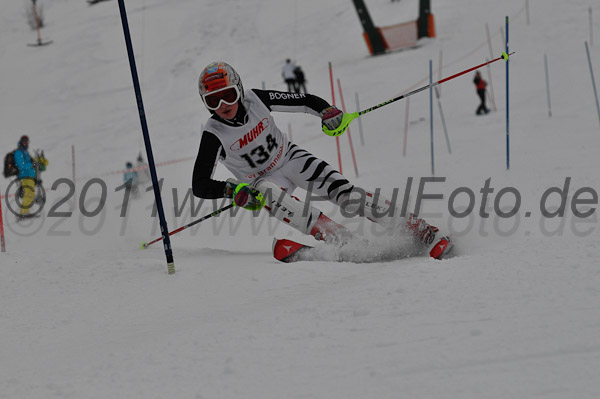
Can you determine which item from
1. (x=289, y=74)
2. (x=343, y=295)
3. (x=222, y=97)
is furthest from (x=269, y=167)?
(x=289, y=74)

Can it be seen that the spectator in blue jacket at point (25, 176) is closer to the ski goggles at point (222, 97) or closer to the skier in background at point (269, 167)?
the skier in background at point (269, 167)

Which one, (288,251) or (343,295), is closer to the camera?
(343,295)

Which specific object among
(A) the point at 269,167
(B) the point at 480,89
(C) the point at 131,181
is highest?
(B) the point at 480,89

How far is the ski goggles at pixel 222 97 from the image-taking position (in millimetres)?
4395

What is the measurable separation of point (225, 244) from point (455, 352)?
462cm

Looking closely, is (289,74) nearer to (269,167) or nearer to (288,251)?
(269,167)

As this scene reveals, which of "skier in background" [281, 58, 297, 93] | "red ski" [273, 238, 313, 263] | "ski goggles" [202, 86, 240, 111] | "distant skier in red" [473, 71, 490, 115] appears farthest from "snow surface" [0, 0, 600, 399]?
"skier in background" [281, 58, 297, 93]

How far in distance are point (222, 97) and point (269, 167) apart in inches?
29.6

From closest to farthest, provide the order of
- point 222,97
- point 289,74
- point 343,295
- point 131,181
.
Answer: point 343,295 → point 222,97 → point 131,181 → point 289,74

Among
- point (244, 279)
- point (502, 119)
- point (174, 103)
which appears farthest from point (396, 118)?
point (244, 279)

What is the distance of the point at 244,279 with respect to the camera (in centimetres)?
389

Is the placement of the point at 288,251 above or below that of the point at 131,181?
below

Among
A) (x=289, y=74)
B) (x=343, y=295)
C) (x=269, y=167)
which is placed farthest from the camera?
(x=289, y=74)

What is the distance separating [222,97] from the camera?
4.41 metres
